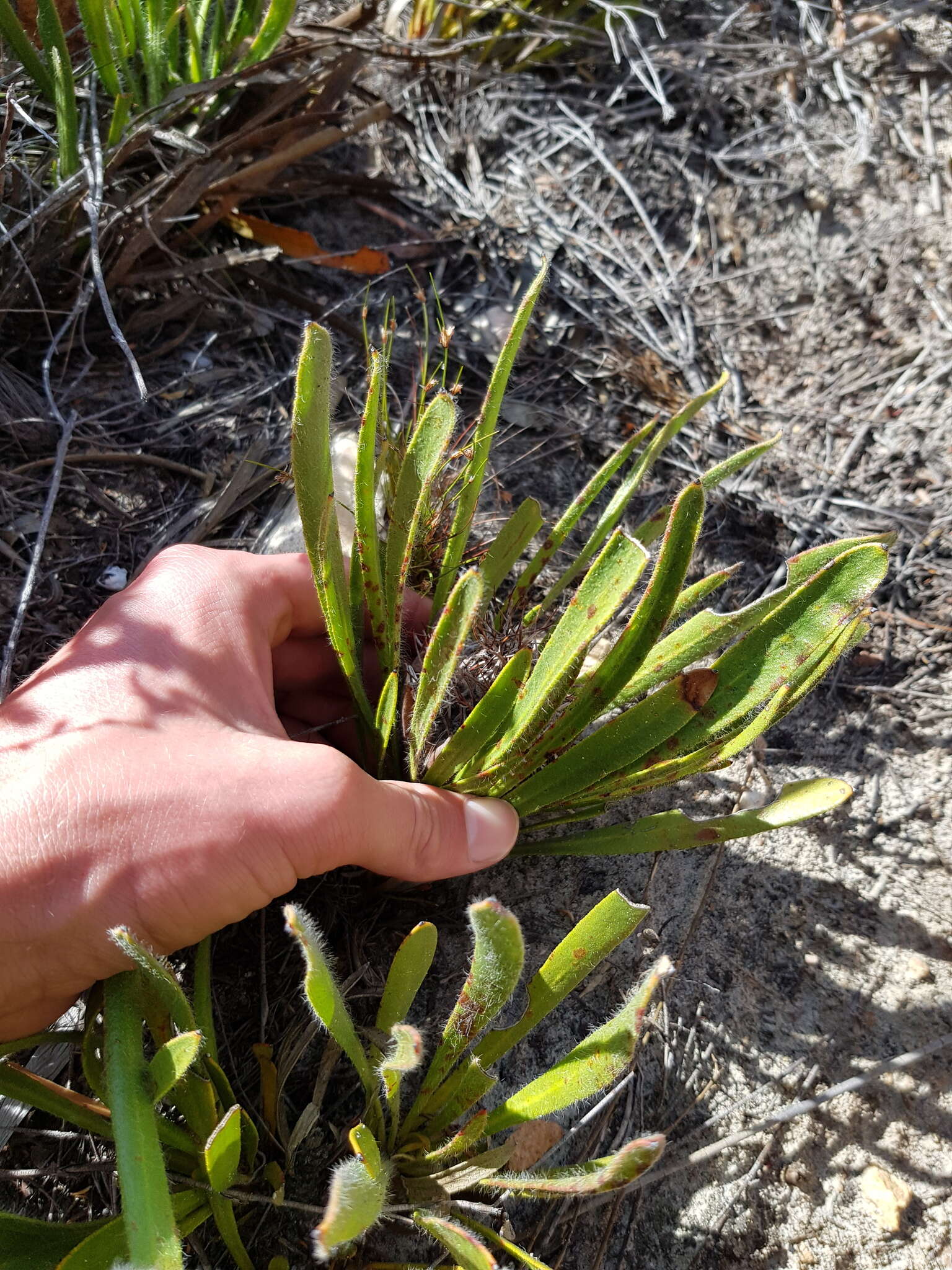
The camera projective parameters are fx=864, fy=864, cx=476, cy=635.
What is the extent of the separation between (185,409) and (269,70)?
72cm

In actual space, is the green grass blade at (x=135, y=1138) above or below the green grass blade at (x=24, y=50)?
below

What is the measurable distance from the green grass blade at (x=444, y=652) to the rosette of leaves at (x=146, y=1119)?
343 mm

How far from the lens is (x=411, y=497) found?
1098 millimetres

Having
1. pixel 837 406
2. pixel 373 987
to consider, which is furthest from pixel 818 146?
pixel 373 987

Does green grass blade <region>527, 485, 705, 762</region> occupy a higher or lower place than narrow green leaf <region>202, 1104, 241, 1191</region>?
higher

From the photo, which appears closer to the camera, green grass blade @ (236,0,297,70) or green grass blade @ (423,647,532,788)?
green grass blade @ (423,647,532,788)

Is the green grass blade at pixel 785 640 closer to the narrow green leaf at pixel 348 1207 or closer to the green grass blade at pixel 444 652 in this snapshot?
the green grass blade at pixel 444 652

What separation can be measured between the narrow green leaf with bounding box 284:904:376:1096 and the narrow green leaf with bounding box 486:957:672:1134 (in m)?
0.17

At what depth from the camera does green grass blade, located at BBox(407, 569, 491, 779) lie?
2.82ft

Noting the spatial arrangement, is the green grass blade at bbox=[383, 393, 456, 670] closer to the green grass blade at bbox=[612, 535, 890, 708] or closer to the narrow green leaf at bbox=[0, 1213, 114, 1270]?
the green grass blade at bbox=[612, 535, 890, 708]

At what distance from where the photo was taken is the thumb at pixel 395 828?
0.92 metres

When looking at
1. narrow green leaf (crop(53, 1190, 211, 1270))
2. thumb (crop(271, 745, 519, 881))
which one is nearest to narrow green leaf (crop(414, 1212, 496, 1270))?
narrow green leaf (crop(53, 1190, 211, 1270))

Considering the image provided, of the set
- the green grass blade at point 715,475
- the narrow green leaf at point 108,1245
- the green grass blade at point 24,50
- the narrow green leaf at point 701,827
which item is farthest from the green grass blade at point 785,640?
the green grass blade at point 24,50

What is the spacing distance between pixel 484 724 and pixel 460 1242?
49 cm
